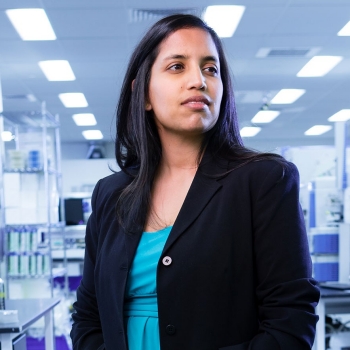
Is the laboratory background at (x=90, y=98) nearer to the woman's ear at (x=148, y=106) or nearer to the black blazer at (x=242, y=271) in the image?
the woman's ear at (x=148, y=106)

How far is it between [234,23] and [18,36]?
2060 mm

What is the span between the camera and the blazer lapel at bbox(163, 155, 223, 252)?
985mm

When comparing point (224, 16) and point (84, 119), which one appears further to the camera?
point (84, 119)

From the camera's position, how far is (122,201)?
114 cm

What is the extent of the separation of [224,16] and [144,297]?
430 cm

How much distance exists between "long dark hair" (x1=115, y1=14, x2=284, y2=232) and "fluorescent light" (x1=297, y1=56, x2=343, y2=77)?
18.1 ft

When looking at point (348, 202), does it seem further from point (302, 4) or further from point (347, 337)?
point (302, 4)

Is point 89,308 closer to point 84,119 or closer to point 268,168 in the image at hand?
point 268,168

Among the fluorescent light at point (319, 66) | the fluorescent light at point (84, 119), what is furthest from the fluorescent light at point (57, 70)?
the fluorescent light at point (319, 66)

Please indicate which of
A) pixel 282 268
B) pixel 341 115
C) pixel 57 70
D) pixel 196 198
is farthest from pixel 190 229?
pixel 341 115

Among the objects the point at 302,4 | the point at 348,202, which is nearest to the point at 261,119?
the point at 302,4

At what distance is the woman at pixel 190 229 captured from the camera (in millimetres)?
945

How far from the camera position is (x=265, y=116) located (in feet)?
32.8

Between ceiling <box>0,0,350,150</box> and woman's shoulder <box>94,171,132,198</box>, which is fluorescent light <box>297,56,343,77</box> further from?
woman's shoulder <box>94,171,132,198</box>
